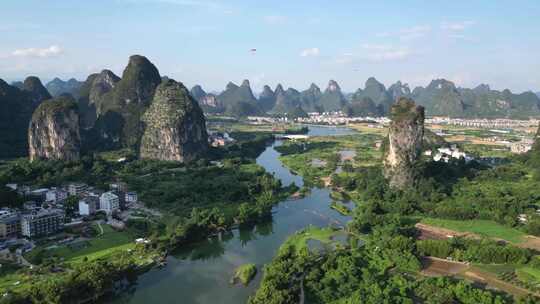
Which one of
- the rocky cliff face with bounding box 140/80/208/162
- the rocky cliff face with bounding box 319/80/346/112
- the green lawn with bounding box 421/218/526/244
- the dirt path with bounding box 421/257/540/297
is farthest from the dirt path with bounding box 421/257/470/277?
the rocky cliff face with bounding box 319/80/346/112

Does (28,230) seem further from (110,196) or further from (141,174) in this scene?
(141,174)

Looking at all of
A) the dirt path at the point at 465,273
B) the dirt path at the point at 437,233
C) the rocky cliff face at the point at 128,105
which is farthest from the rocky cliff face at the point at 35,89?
the dirt path at the point at 465,273

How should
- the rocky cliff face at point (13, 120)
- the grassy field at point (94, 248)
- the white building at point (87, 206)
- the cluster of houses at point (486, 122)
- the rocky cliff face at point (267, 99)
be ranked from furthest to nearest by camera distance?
the rocky cliff face at point (267, 99)
the cluster of houses at point (486, 122)
the rocky cliff face at point (13, 120)
the white building at point (87, 206)
the grassy field at point (94, 248)

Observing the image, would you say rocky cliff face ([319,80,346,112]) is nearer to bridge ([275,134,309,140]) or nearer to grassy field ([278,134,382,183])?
bridge ([275,134,309,140])

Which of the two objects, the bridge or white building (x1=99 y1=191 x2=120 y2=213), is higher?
the bridge

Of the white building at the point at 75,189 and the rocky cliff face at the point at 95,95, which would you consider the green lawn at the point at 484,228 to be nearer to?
the white building at the point at 75,189

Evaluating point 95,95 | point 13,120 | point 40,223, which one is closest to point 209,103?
point 95,95
